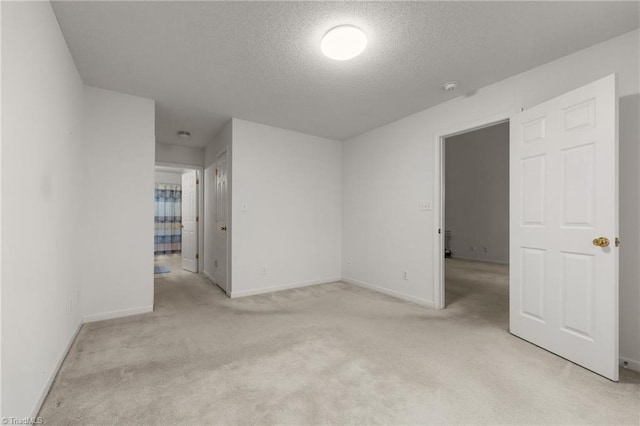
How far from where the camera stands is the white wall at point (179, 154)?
17.0ft

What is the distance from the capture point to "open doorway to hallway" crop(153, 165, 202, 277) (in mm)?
5752

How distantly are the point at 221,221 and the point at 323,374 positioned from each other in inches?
125

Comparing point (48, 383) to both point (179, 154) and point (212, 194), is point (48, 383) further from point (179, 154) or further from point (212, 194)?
point (179, 154)

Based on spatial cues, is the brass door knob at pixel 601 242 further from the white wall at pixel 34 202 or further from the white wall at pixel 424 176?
the white wall at pixel 34 202

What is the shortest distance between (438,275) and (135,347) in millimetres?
3194

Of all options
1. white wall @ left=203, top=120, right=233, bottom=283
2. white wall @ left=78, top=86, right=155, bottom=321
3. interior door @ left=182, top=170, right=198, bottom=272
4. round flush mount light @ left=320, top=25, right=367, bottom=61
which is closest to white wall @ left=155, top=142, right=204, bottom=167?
white wall @ left=203, top=120, right=233, bottom=283

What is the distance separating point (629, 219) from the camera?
7.04 ft

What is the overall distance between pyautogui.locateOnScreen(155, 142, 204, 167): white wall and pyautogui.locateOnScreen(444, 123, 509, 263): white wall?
6.05 meters

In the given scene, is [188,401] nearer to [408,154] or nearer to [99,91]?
[99,91]

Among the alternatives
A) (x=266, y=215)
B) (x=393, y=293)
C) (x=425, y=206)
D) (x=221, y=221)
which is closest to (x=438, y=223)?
(x=425, y=206)

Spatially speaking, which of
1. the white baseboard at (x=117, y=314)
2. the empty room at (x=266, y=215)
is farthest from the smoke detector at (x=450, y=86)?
the white baseboard at (x=117, y=314)

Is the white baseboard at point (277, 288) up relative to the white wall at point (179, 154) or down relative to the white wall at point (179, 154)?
down

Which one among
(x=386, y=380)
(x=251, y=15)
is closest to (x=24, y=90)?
(x=251, y=15)

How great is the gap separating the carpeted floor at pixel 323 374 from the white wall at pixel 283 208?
101 centimetres
